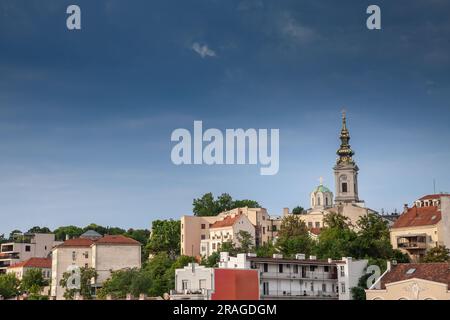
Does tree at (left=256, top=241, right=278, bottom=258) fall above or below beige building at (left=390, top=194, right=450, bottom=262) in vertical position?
below

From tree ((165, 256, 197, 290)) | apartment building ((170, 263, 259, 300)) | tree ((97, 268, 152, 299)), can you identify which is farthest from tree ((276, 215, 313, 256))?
apartment building ((170, 263, 259, 300))

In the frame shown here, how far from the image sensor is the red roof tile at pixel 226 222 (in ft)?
260

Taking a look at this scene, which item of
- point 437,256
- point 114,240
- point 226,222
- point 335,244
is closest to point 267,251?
point 335,244

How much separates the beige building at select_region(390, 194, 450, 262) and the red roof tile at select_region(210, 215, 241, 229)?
652 inches

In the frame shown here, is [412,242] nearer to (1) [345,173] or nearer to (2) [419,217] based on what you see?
(2) [419,217]

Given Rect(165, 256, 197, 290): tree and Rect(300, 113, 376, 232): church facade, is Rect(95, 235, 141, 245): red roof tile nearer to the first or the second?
Rect(165, 256, 197, 290): tree

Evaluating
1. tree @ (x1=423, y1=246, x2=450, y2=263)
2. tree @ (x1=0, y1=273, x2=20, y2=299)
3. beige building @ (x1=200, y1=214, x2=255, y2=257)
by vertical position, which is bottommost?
tree @ (x1=0, y1=273, x2=20, y2=299)

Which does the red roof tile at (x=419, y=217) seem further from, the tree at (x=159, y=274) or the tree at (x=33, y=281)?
the tree at (x=33, y=281)

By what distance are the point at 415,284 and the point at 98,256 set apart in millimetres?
38526

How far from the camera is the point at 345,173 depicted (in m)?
106

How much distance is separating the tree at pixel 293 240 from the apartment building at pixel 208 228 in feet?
20.8

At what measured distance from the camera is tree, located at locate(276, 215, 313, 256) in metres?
64.5

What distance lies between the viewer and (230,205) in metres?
98.2
